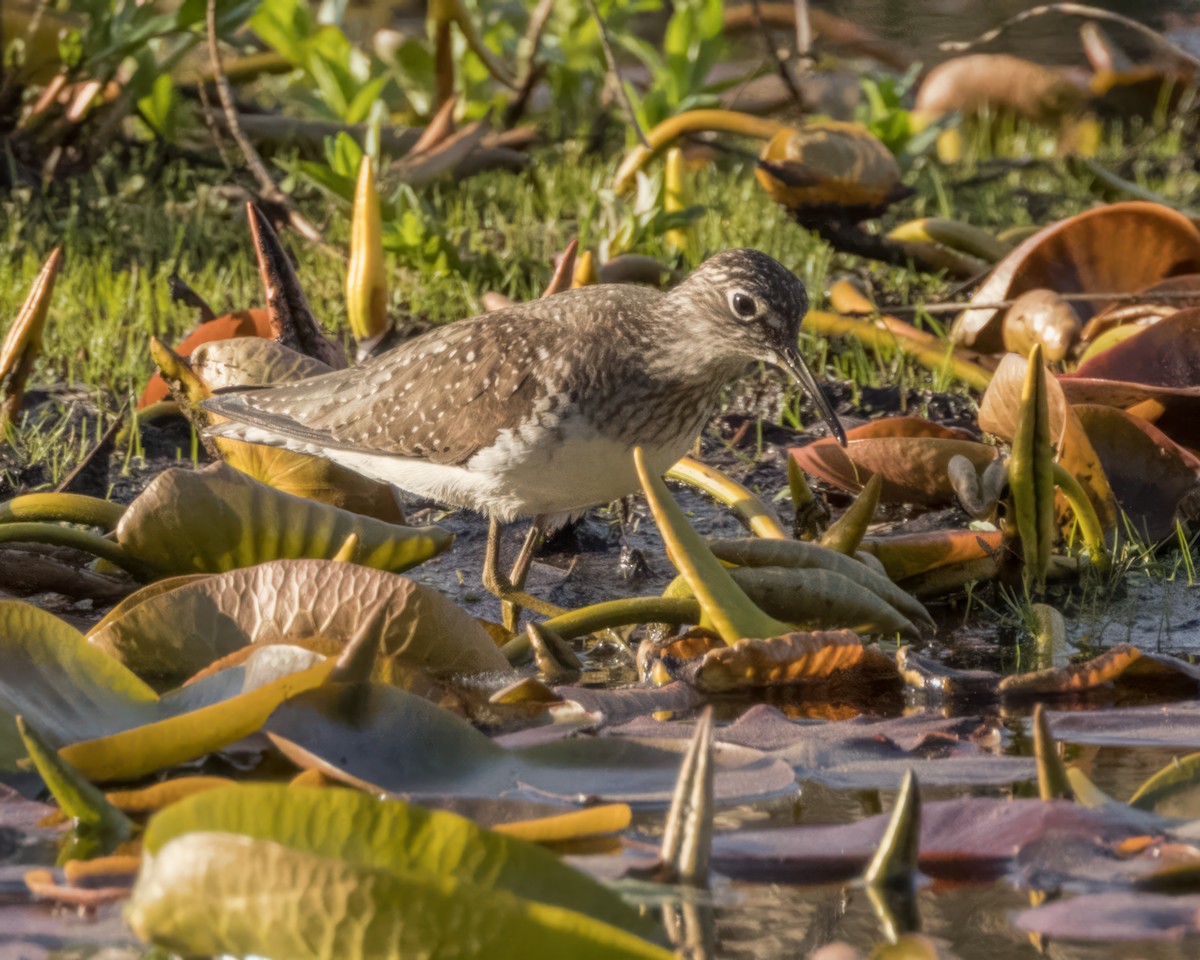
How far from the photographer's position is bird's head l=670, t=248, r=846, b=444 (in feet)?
15.6

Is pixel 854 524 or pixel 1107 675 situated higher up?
pixel 854 524

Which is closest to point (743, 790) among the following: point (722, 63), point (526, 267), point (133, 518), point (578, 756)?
point (578, 756)

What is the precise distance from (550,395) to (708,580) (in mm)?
1031

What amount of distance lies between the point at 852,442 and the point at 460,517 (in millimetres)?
1389

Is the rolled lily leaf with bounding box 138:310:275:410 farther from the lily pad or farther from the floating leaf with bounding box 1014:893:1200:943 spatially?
the floating leaf with bounding box 1014:893:1200:943

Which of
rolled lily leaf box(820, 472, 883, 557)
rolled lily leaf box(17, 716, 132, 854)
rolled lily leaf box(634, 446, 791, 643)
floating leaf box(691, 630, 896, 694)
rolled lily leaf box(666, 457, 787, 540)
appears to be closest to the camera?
rolled lily leaf box(17, 716, 132, 854)

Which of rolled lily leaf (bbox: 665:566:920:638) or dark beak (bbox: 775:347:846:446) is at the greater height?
dark beak (bbox: 775:347:846:446)

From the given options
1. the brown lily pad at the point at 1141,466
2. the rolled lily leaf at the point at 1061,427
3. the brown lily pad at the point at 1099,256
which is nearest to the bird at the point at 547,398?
the rolled lily leaf at the point at 1061,427

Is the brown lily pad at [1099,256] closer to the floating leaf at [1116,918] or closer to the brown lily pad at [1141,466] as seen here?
the brown lily pad at [1141,466]

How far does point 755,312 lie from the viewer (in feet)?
15.6

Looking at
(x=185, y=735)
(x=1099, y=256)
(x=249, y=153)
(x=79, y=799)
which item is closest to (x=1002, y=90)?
(x=1099, y=256)

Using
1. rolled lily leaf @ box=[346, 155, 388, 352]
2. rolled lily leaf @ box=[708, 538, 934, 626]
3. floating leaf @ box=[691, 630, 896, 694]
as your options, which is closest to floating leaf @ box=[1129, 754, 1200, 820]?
floating leaf @ box=[691, 630, 896, 694]

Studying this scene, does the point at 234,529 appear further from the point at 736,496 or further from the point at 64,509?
the point at 736,496

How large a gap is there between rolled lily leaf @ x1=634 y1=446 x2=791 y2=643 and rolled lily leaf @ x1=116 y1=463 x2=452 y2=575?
2.51ft
